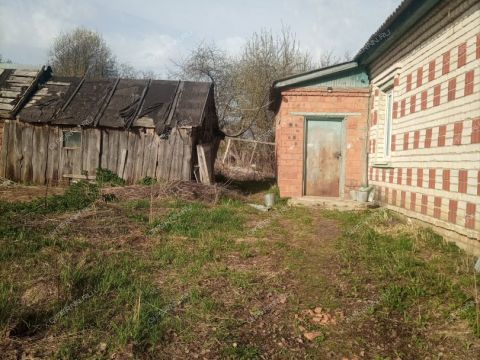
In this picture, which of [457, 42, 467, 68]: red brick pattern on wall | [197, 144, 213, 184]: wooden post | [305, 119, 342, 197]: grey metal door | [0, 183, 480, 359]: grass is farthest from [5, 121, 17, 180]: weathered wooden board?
[457, 42, 467, 68]: red brick pattern on wall

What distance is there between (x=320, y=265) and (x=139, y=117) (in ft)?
27.9

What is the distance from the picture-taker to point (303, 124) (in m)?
9.67

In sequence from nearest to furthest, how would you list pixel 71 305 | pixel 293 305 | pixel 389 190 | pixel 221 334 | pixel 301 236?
pixel 221 334, pixel 71 305, pixel 293 305, pixel 301 236, pixel 389 190

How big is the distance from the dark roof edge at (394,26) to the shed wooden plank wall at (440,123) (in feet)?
0.58

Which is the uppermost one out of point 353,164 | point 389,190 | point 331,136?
point 331,136

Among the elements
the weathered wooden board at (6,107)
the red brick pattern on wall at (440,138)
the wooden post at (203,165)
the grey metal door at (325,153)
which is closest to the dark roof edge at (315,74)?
the grey metal door at (325,153)

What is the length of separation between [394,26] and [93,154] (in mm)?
9449

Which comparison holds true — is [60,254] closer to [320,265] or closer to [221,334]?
[221,334]

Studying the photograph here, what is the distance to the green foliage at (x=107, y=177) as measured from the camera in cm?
1107

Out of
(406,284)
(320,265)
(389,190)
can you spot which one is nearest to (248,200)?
(389,190)

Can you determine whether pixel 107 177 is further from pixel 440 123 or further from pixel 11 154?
pixel 440 123

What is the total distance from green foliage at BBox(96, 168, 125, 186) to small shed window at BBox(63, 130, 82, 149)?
1.25m

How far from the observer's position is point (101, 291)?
11.7ft

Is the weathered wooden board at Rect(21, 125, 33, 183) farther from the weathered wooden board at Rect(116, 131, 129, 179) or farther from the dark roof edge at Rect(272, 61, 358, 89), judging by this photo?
the dark roof edge at Rect(272, 61, 358, 89)
